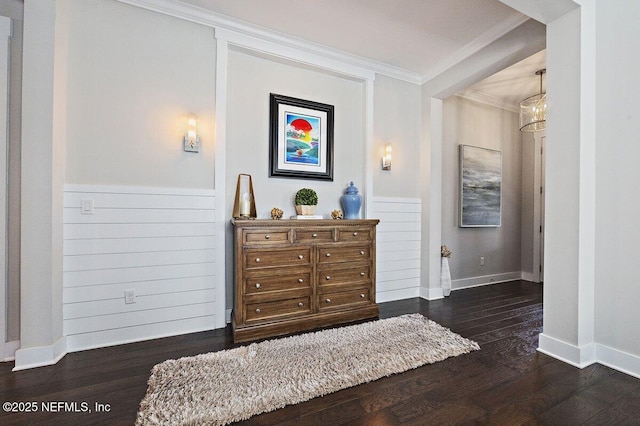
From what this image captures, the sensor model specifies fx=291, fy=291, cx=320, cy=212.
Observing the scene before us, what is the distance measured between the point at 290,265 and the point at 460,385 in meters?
1.55

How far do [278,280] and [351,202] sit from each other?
1213mm

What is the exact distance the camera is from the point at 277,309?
2.61 meters

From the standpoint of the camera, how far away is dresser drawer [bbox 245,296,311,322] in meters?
2.52

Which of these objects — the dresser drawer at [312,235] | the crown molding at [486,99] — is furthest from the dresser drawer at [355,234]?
the crown molding at [486,99]

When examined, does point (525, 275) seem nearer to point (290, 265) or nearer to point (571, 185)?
point (571, 185)

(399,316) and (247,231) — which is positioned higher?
(247,231)

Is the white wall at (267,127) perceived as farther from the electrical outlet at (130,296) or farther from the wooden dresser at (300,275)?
the electrical outlet at (130,296)

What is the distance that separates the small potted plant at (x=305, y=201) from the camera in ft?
10.1

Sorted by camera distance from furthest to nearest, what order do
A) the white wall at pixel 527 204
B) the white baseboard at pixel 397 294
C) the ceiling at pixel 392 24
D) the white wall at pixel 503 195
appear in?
the white wall at pixel 527 204 → the white wall at pixel 503 195 → the white baseboard at pixel 397 294 → the ceiling at pixel 392 24

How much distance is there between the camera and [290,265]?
2.67 metres

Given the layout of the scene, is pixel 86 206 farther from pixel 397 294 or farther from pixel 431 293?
pixel 431 293

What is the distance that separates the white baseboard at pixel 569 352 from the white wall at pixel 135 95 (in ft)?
10.2

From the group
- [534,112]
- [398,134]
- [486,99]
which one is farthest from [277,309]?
[486,99]

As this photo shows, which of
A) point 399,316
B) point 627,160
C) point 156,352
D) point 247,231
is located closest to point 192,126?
point 247,231
